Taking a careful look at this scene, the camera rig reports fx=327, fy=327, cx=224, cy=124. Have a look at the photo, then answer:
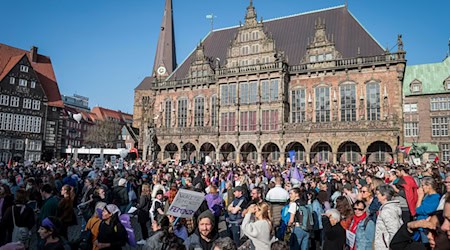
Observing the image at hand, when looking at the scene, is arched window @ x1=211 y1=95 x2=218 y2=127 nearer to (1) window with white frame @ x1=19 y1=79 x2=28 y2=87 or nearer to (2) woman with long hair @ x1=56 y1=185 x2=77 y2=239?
(1) window with white frame @ x1=19 y1=79 x2=28 y2=87

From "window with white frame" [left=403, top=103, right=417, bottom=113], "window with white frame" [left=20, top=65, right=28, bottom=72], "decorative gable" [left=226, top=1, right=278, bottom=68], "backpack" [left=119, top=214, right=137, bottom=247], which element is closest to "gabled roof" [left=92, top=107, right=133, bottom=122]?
"window with white frame" [left=20, top=65, right=28, bottom=72]

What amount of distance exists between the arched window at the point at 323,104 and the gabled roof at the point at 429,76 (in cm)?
1355

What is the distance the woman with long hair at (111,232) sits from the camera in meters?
4.76

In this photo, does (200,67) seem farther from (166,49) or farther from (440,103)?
(440,103)

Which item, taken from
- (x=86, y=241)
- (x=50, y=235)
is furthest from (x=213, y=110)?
(x=50, y=235)

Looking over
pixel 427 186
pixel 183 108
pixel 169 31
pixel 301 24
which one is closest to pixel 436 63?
pixel 301 24

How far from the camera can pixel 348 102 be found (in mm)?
30547

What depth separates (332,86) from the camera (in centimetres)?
3116

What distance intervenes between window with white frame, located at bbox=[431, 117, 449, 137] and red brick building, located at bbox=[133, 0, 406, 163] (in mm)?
11214

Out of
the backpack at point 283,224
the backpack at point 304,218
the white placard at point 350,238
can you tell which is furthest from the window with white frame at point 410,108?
the white placard at point 350,238

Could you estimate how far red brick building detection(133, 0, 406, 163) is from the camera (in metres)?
29.0

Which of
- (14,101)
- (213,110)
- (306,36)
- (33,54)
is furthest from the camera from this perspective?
(33,54)

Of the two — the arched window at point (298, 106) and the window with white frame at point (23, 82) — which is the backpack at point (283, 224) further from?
the window with white frame at point (23, 82)

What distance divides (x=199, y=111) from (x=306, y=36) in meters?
14.6
